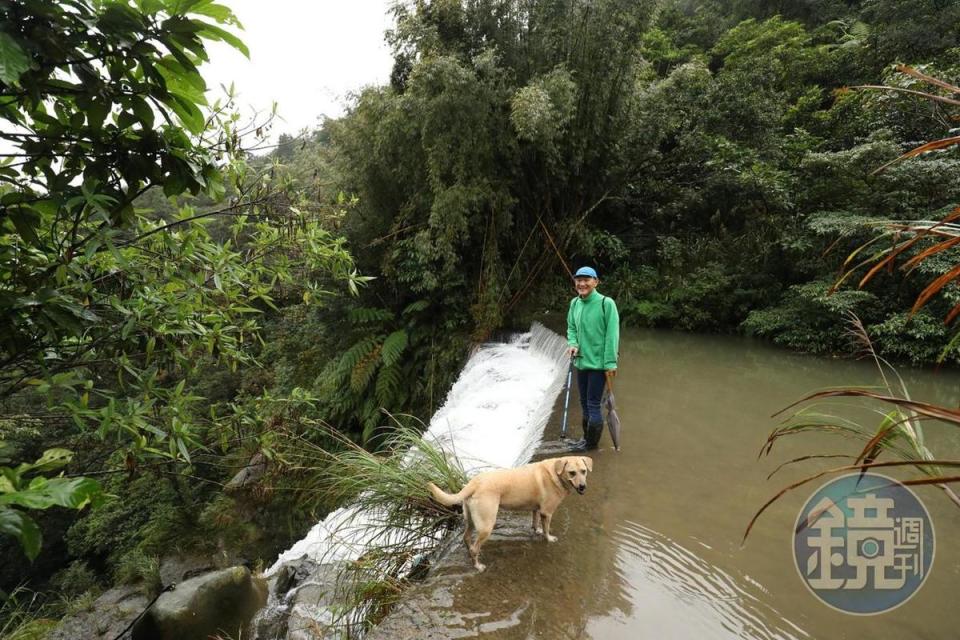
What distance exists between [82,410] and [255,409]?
137 centimetres

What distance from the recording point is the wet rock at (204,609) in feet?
15.2

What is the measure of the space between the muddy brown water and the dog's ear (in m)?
0.54

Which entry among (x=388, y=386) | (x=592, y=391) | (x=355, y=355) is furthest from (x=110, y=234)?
(x=355, y=355)

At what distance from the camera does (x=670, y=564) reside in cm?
296

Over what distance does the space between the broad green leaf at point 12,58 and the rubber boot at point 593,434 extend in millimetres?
3939

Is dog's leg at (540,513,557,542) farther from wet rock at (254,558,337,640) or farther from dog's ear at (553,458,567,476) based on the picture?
wet rock at (254,558,337,640)

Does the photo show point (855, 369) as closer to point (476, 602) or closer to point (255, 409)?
point (476, 602)

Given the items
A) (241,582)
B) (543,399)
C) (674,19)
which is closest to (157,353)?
(241,582)

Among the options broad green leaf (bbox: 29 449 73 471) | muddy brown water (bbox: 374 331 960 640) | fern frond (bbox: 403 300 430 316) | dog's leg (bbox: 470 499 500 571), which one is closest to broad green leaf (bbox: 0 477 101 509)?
broad green leaf (bbox: 29 449 73 471)

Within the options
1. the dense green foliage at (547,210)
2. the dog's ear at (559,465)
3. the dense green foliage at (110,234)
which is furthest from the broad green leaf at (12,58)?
the dog's ear at (559,465)

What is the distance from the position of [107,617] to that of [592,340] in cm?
875

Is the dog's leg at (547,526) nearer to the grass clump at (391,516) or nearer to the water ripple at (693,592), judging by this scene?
the water ripple at (693,592)

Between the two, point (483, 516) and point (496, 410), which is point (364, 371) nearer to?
point (496, 410)

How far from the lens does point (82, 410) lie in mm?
1648
